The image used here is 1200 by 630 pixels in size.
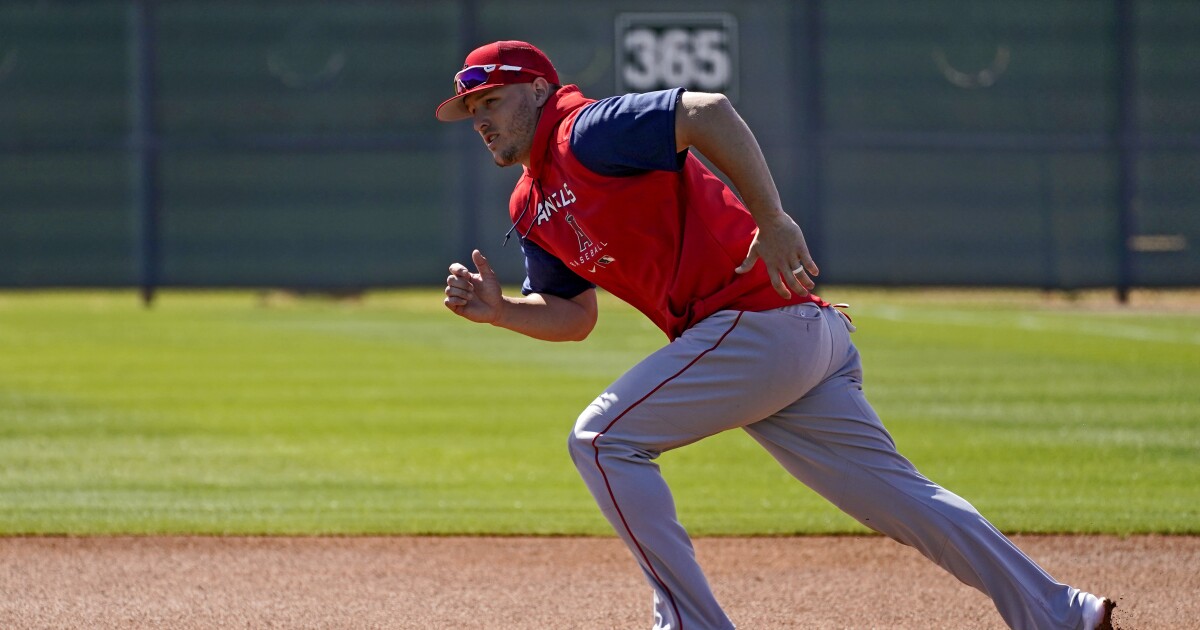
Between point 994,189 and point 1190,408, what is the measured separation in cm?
1083

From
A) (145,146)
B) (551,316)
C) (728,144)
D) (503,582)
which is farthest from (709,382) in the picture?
(145,146)

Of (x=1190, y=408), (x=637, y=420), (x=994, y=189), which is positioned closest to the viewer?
(x=637, y=420)

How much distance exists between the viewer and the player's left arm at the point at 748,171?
362 centimetres

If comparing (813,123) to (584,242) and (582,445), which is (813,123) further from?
(582,445)

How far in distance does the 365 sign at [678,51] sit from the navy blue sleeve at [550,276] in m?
16.4

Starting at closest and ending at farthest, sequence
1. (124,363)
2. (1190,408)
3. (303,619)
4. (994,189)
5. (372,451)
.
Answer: (303,619), (372,451), (1190,408), (124,363), (994,189)

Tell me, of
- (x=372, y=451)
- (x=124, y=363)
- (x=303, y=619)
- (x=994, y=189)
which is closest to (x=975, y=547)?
(x=303, y=619)

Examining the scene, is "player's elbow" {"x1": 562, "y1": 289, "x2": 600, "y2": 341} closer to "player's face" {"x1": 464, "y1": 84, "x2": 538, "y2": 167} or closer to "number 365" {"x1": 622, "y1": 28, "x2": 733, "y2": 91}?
"player's face" {"x1": 464, "y1": 84, "x2": 538, "y2": 167}

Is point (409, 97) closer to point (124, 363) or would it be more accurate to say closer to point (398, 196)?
point (398, 196)

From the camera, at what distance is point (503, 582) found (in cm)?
564

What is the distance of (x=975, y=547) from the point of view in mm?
3959

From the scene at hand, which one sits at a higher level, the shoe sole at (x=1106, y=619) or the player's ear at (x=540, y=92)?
the player's ear at (x=540, y=92)

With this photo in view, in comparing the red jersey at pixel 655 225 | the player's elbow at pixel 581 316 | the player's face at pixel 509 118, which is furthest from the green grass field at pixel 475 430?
the player's face at pixel 509 118

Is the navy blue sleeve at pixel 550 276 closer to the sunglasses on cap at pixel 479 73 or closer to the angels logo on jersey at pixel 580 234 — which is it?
the angels logo on jersey at pixel 580 234
